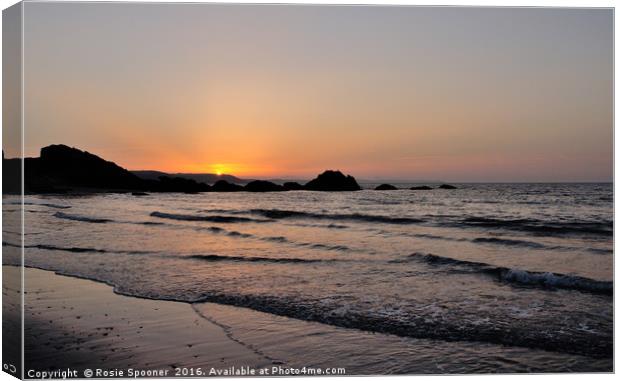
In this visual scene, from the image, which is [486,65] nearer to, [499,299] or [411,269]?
[499,299]

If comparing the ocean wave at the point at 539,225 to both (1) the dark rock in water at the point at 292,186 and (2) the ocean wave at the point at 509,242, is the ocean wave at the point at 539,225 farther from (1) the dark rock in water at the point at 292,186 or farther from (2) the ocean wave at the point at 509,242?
(1) the dark rock in water at the point at 292,186

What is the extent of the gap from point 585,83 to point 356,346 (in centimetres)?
335

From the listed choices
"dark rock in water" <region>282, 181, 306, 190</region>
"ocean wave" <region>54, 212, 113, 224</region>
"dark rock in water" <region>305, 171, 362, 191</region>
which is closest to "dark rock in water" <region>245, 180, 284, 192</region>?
"dark rock in water" <region>282, 181, 306, 190</region>

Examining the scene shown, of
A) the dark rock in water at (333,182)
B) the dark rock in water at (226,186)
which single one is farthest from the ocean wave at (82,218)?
the dark rock in water at (333,182)

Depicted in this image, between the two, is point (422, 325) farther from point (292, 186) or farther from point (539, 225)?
point (539, 225)

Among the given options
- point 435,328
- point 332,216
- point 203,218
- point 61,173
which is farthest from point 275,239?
point 435,328

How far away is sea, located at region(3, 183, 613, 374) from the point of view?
482cm

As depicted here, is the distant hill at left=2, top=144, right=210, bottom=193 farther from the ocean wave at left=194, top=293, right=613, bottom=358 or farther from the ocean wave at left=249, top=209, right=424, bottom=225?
the ocean wave at left=249, top=209, right=424, bottom=225

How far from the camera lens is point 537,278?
7.48 meters

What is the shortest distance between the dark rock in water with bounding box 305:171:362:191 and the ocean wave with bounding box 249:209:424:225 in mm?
3017

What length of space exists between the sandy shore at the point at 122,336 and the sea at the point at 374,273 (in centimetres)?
26

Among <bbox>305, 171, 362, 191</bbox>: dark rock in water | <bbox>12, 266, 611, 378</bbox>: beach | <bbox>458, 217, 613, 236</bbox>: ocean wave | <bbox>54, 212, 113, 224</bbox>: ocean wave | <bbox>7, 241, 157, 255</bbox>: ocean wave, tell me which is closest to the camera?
<bbox>12, 266, 611, 378</bbox>: beach

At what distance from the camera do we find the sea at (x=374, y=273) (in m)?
4.82

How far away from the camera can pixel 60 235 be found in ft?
38.5
